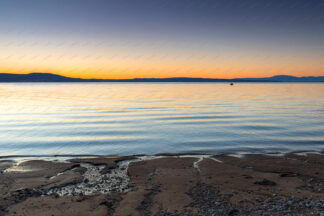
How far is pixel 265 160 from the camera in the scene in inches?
436

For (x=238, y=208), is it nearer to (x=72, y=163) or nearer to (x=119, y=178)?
(x=119, y=178)

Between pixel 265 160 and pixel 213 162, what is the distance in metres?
2.49

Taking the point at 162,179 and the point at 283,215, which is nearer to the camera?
the point at 283,215

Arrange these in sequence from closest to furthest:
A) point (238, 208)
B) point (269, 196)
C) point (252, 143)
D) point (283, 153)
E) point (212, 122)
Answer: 1. point (238, 208)
2. point (269, 196)
3. point (283, 153)
4. point (252, 143)
5. point (212, 122)

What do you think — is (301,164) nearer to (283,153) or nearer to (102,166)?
(283,153)

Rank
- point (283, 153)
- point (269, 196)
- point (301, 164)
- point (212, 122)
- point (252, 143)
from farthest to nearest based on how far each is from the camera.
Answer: point (212, 122) < point (252, 143) < point (283, 153) < point (301, 164) < point (269, 196)

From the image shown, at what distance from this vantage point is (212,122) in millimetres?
22312

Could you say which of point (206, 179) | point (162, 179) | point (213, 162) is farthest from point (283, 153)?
point (162, 179)

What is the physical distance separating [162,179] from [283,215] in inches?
162

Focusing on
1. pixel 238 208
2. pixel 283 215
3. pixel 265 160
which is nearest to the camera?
pixel 283 215

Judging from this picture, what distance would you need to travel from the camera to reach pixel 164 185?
317 inches

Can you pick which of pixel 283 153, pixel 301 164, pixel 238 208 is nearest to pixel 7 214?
pixel 238 208

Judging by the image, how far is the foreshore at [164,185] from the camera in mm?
6297

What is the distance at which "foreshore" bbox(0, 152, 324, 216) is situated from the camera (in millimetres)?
6297
